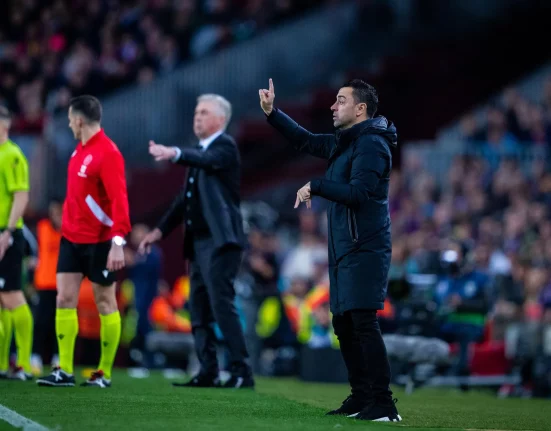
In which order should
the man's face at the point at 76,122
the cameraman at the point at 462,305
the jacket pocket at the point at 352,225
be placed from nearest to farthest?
the jacket pocket at the point at 352,225, the man's face at the point at 76,122, the cameraman at the point at 462,305

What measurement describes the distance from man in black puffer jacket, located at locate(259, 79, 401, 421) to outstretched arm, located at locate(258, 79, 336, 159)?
0.51ft

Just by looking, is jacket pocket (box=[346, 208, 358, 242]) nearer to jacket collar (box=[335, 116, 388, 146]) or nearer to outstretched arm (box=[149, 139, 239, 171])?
jacket collar (box=[335, 116, 388, 146])

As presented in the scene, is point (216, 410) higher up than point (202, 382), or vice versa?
point (202, 382)

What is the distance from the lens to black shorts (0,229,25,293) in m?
10.9

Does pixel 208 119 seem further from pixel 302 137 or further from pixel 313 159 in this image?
pixel 313 159

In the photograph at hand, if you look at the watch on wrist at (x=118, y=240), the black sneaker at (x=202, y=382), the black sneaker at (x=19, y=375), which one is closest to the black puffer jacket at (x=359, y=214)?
the watch on wrist at (x=118, y=240)

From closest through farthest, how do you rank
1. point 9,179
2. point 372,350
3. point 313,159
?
1. point 372,350
2. point 9,179
3. point 313,159

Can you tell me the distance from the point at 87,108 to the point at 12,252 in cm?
160

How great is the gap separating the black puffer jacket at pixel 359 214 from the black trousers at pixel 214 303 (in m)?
2.45

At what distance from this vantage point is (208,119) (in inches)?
430

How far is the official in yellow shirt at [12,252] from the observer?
10.8 metres

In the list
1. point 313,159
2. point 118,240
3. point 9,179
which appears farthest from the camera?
point 313,159

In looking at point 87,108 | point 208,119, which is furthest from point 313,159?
point 87,108

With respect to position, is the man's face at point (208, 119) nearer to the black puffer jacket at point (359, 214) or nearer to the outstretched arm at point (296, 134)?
the outstretched arm at point (296, 134)
